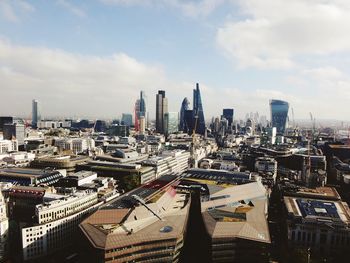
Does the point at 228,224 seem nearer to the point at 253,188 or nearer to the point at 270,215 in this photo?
the point at 253,188

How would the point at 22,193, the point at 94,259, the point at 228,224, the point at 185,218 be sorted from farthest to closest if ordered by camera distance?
the point at 22,193 → the point at 185,218 → the point at 228,224 → the point at 94,259

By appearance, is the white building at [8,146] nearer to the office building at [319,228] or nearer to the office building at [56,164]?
the office building at [56,164]

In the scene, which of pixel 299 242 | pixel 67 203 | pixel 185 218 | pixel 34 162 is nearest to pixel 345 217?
pixel 299 242

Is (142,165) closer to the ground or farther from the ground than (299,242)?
farther from the ground

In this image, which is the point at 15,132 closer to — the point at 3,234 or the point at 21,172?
the point at 21,172

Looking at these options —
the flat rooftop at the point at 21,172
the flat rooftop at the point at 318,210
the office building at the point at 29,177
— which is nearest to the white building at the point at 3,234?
→ the office building at the point at 29,177

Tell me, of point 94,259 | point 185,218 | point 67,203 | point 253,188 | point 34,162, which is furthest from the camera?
point 34,162

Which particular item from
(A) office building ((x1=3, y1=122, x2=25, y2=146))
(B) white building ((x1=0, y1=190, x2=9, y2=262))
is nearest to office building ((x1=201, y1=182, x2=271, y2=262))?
(B) white building ((x1=0, y1=190, x2=9, y2=262))

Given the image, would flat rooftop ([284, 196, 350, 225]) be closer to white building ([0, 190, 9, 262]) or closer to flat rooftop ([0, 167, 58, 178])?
white building ([0, 190, 9, 262])

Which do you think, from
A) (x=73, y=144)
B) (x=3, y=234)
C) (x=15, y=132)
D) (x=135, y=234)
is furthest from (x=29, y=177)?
(x=15, y=132)
